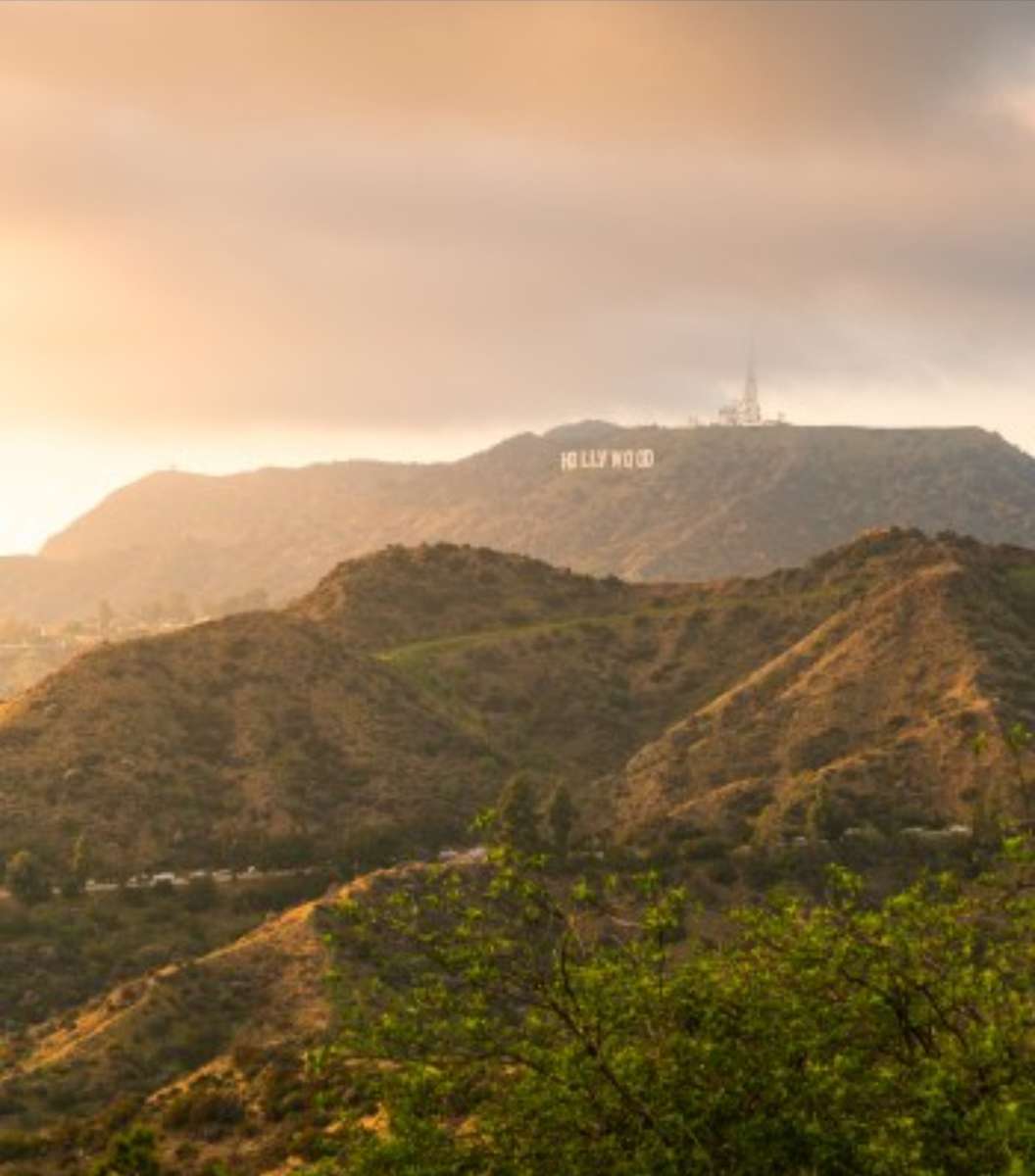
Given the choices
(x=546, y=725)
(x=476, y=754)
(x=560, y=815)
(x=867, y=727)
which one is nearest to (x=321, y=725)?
(x=476, y=754)

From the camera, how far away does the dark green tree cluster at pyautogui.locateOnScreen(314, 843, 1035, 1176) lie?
28.3 metres

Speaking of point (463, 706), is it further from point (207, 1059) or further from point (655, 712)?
point (207, 1059)

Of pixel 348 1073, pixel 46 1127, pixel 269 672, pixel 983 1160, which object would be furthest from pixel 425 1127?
pixel 269 672

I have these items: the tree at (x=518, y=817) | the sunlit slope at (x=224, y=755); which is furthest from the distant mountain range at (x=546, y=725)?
the tree at (x=518, y=817)

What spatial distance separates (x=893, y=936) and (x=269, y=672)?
5624 inches

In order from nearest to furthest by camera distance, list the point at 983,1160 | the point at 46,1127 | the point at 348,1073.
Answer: the point at 983,1160, the point at 348,1073, the point at 46,1127

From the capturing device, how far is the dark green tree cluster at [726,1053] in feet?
92.7

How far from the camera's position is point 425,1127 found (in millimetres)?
30000

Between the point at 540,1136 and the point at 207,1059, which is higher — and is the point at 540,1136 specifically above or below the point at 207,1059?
above

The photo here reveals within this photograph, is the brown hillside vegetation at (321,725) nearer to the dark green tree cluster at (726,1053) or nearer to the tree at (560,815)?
the tree at (560,815)

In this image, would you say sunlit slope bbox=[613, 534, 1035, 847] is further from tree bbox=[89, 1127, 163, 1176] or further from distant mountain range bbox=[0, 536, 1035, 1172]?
tree bbox=[89, 1127, 163, 1176]

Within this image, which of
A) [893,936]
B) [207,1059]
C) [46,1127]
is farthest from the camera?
[207,1059]

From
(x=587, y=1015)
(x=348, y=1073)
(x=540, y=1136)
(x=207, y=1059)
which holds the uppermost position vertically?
(x=587, y=1015)

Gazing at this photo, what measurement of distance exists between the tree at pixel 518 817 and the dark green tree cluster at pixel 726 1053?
284 feet
